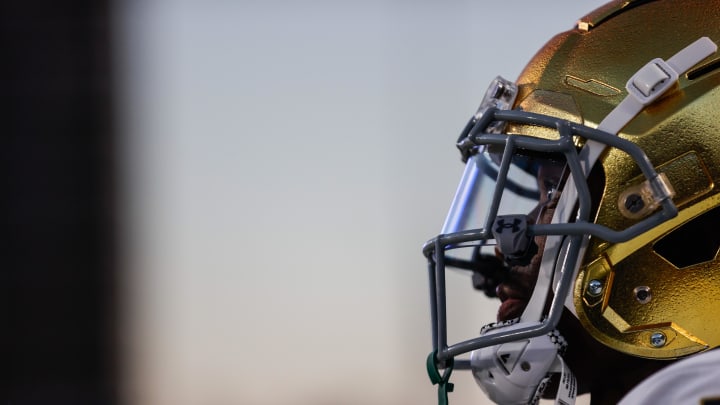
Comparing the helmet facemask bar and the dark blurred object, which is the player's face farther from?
the dark blurred object

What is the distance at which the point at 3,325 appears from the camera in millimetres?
10578

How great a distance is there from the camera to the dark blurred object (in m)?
10.2

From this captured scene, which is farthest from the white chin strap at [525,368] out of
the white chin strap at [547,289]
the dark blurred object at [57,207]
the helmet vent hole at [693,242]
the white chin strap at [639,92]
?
the dark blurred object at [57,207]

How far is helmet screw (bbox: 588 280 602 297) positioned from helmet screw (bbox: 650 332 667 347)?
0.14 metres

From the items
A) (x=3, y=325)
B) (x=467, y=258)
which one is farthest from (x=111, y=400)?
(x=467, y=258)

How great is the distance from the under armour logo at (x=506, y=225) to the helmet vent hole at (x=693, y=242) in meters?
0.28

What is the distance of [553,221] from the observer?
8.61 feet

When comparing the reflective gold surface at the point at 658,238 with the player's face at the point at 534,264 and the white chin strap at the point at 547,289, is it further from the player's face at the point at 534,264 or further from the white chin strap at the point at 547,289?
the player's face at the point at 534,264

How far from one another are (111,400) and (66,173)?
237 centimetres

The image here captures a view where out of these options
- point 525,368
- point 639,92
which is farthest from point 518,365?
point 639,92

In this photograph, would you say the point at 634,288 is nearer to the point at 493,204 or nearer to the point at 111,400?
the point at 493,204

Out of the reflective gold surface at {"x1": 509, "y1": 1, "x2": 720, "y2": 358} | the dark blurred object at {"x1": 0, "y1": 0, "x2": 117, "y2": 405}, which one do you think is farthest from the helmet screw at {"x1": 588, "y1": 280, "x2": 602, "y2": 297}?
the dark blurred object at {"x1": 0, "y1": 0, "x2": 117, "y2": 405}

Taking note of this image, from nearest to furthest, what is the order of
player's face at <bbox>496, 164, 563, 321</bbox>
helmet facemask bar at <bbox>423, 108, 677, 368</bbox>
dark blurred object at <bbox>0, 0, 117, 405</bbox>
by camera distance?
helmet facemask bar at <bbox>423, 108, 677, 368</bbox>
player's face at <bbox>496, 164, 563, 321</bbox>
dark blurred object at <bbox>0, 0, 117, 405</bbox>

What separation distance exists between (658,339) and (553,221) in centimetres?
32
